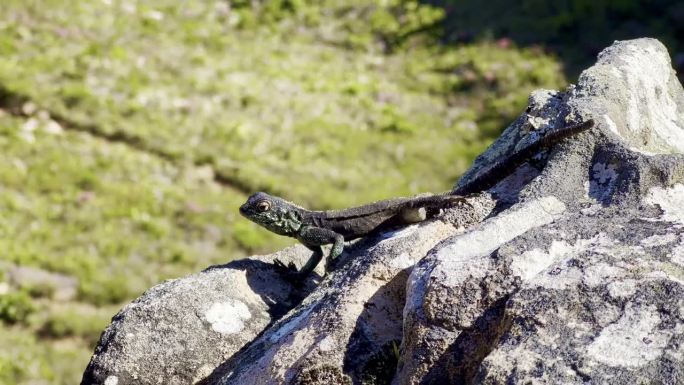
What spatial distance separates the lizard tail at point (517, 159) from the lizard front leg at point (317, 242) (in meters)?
1.33

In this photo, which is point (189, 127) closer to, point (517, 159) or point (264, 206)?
point (264, 206)

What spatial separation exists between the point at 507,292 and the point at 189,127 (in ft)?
76.7

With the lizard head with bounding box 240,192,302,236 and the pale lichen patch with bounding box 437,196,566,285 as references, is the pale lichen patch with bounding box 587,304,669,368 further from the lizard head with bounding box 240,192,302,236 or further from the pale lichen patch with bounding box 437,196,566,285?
the lizard head with bounding box 240,192,302,236

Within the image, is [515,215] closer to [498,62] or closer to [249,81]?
[249,81]

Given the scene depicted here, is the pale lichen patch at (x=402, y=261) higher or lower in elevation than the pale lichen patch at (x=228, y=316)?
higher

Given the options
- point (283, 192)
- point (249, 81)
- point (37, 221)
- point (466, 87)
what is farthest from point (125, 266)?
point (466, 87)

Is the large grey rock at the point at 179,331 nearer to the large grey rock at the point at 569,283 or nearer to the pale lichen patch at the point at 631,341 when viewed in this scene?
the large grey rock at the point at 569,283

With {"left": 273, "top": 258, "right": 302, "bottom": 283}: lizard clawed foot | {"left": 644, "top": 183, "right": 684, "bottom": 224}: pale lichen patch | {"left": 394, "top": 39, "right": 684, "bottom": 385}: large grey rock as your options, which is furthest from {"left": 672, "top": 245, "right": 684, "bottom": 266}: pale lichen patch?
{"left": 273, "top": 258, "right": 302, "bottom": 283}: lizard clawed foot

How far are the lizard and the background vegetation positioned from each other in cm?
861

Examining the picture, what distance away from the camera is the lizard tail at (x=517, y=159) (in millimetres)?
5632

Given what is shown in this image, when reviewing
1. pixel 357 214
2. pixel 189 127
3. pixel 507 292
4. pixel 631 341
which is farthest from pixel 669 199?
pixel 189 127

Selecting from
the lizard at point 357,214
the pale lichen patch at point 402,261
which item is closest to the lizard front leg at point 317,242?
the lizard at point 357,214

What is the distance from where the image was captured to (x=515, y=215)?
503cm

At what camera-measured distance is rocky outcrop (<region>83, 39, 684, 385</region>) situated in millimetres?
3615
